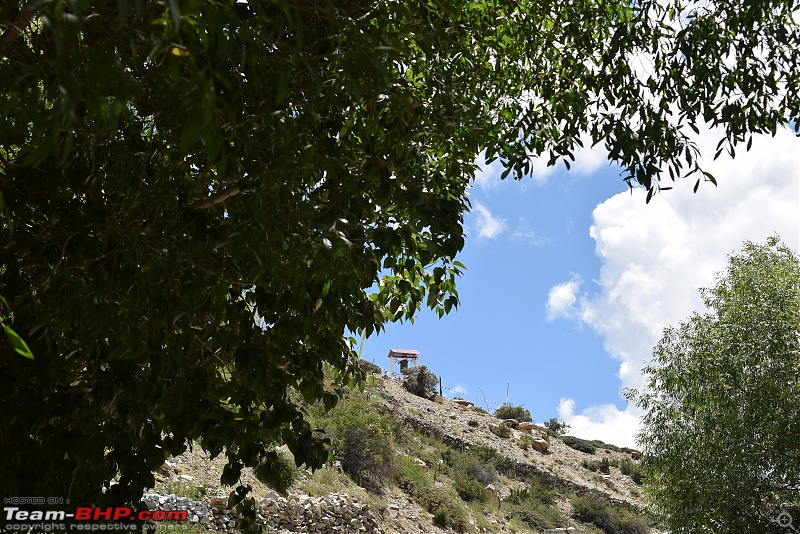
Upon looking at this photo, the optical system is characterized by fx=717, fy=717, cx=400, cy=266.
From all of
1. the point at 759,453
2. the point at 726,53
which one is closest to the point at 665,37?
the point at 726,53

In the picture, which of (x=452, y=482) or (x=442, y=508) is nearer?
(x=442, y=508)

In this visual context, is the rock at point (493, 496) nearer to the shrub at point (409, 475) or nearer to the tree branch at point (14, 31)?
the shrub at point (409, 475)

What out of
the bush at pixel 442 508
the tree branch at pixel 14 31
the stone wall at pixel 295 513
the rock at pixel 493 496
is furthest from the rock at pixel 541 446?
the tree branch at pixel 14 31

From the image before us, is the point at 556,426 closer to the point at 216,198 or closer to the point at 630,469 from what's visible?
the point at 630,469

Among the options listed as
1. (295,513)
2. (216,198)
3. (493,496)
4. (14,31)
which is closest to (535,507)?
(493,496)

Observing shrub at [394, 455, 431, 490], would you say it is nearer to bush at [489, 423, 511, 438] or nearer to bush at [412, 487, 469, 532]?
bush at [412, 487, 469, 532]

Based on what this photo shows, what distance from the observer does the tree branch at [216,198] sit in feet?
13.9

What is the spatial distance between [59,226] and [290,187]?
1246mm

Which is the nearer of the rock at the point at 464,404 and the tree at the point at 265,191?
the tree at the point at 265,191

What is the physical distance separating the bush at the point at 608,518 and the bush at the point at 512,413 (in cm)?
1297

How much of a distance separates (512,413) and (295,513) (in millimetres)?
26858

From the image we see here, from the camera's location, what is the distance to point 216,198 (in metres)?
4.24

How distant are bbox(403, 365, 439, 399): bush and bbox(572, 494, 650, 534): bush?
11395 mm

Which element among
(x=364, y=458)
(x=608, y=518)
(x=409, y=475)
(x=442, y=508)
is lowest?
(x=442, y=508)
